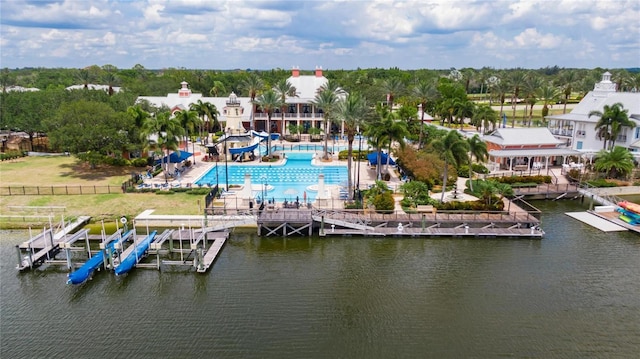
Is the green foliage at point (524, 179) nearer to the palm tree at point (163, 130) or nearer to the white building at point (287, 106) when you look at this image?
the palm tree at point (163, 130)

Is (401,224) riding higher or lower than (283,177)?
lower

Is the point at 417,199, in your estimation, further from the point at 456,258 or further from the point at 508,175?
the point at 508,175

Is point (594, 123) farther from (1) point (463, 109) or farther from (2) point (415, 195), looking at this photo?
(2) point (415, 195)

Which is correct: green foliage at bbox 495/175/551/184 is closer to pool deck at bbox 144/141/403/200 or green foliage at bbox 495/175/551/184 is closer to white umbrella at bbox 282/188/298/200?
pool deck at bbox 144/141/403/200

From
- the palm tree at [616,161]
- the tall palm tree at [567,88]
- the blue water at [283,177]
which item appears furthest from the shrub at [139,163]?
the tall palm tree at [567,88]

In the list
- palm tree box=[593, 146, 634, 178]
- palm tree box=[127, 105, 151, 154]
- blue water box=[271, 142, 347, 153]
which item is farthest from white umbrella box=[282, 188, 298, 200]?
palm tree box=[593, 146, 634, 178]

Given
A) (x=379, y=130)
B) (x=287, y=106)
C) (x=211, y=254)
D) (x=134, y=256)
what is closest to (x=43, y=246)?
(x=134, y=256)
